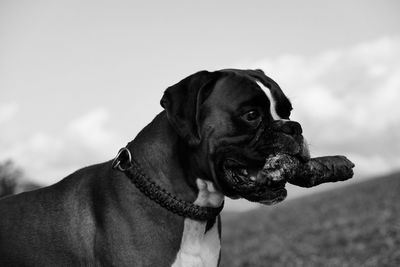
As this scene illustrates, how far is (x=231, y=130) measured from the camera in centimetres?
446

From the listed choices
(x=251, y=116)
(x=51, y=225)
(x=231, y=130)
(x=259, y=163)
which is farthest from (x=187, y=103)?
(x=51, y=225)

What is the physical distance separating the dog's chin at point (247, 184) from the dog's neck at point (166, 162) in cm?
26

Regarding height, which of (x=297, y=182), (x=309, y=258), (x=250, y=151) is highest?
(x=250, y=151)

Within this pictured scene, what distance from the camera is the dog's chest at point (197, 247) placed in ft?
14.4

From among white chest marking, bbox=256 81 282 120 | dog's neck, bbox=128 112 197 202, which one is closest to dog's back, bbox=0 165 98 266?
dog's neck, bbox=128 112 197 202

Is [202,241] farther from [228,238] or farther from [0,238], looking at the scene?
[228,238]

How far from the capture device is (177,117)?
171 inches

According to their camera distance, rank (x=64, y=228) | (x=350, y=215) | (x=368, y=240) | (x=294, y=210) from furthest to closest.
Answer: (x=294, y=210)
(x=350, y=215)
(x=368, y=240)
(x=64, y=228)

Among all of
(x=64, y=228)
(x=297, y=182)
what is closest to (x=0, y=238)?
(x=64, y=228)

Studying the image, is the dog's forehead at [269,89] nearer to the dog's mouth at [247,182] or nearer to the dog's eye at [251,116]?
the dog's eye at [251,116]

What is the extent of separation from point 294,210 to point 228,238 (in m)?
5.03

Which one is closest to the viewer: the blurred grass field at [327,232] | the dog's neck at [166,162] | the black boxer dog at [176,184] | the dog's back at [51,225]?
the black boxer dog at [176,184]

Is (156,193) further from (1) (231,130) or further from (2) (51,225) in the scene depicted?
(2) (51,225)

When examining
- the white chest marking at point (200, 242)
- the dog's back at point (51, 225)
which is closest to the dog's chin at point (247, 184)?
the white chest marking at point (200, 242)
